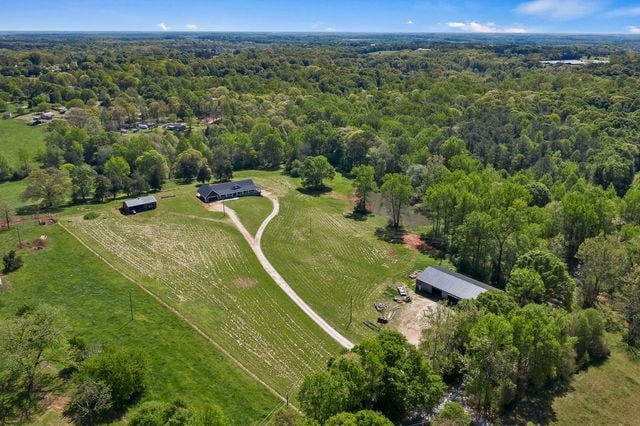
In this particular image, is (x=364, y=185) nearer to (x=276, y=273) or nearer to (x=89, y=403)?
(x=276, y=273)

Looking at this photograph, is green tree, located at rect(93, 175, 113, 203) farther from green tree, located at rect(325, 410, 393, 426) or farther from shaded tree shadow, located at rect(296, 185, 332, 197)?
green tree, located at rect(325, 410, 393, 426)

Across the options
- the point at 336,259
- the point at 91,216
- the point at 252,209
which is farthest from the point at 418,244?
the point at 91,216

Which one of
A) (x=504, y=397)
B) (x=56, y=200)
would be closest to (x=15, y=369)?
(x=504, y=397)

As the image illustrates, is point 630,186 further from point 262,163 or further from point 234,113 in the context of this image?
point 234,113

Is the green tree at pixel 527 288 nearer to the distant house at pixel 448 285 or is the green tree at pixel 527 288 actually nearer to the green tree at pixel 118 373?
the distant house at pixel 448 285

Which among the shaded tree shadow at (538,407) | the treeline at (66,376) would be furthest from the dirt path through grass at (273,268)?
the treeline at (66,376)
